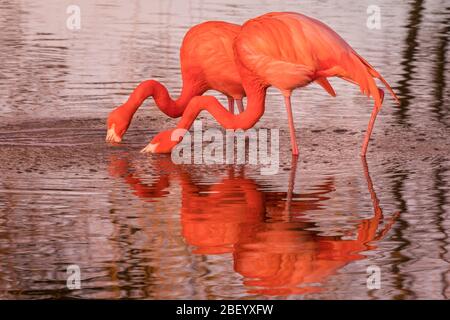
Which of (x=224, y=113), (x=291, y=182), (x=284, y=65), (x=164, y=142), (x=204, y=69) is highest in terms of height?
(x=284, y=65)

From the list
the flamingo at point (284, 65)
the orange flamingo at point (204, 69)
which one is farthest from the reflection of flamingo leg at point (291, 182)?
the orange flamingo at point (204, 69)

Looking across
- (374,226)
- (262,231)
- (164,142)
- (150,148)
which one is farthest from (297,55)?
(262,231)

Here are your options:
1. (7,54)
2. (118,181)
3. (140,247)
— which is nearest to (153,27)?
(7,54)

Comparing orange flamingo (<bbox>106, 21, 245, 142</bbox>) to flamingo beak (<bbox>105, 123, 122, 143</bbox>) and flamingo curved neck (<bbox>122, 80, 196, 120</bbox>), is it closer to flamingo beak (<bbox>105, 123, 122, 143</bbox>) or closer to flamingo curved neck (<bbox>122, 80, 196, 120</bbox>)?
flamingo curved neck (<bbox>122, 80, 196, 120</bbox>)

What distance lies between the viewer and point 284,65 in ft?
32.4

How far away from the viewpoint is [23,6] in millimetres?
17766

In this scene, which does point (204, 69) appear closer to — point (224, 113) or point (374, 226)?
point (224, 113)

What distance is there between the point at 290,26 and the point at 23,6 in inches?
332

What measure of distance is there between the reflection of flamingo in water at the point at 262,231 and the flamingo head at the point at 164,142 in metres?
0.48

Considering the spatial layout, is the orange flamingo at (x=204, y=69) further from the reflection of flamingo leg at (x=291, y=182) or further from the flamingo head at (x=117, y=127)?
the reflection of flamingo leg at (x=291, y=182)

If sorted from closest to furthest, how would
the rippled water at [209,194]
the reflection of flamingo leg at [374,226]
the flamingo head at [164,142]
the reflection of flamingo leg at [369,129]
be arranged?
the rippled water at [209,194] → the reflection of flamingo leg at [374,226] → the reflection of flamingo leg at [369,129] → the flamingo head at [164,142]

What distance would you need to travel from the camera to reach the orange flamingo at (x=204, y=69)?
10.6 metres

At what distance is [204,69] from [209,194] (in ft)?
7.93
